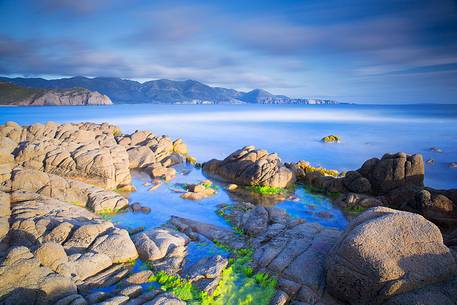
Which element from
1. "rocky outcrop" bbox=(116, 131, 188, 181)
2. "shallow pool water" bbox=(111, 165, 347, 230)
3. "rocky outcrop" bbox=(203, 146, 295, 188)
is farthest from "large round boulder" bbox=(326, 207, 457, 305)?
"rocky outcrop" bbox=(116, 131, 188, 181)

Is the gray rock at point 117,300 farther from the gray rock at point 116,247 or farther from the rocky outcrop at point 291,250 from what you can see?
the rocky outcrop at point 291,250

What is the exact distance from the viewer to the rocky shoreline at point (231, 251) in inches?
384

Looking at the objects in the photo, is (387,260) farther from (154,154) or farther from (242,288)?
(154,154)

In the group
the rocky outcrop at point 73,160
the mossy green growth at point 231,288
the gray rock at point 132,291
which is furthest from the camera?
the rocky outcrop at point 73,160

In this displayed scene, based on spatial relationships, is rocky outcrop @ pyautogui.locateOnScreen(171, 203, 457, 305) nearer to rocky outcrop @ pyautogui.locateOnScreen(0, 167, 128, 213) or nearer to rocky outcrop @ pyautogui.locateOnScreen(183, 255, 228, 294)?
rocky outcrop @ pyautogui.locateOnScreen(183, 255, 228, 294)

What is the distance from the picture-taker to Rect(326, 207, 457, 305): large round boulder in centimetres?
984

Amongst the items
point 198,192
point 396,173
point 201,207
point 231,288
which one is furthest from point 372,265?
point 198,192

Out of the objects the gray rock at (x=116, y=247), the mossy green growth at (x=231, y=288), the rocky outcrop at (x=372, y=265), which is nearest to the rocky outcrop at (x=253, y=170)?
the rocky outcrop at (x=372, y=265)

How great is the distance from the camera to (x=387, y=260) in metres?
10.0

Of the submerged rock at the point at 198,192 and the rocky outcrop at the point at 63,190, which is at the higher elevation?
the rocky outcrop at the point at 63,190

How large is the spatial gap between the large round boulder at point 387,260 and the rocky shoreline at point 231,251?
0.04m

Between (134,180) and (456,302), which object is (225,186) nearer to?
(134,180)

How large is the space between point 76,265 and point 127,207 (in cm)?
1035

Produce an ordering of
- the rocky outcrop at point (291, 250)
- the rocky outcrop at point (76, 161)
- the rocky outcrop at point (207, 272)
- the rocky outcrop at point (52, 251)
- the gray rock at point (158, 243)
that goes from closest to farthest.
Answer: the rocky outcrop at point (52, 251), the rocky outcrop at point (291, 250), the rocky outcrop at point (207, 272), the gray rock at point (158, 243), the rocky outcrop at point (76, 161)
